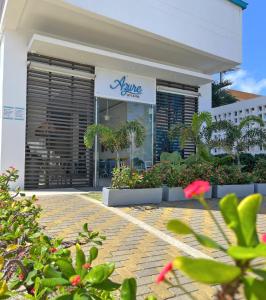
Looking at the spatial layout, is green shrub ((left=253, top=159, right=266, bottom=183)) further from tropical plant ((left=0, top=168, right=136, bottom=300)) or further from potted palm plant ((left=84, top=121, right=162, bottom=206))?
tropical plant ((left=0, top=168, right=136, bottom=300))

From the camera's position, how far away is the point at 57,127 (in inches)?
410

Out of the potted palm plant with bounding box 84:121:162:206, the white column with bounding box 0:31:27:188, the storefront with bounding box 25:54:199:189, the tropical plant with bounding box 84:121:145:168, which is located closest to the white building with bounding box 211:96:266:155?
the storefront with bounding box 25:54:199:189

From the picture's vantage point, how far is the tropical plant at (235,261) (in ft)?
2.29

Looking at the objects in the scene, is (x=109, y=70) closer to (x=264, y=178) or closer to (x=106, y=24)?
(x=106, y=24)

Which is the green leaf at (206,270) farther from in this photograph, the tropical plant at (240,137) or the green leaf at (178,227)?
the tropical plant at (240,137)

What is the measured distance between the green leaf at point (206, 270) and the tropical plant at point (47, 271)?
473 millimetres

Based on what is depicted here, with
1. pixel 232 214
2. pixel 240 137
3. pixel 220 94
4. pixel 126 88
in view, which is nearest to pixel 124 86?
pixel 126 88

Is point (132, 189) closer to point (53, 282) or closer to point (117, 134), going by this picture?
point (117, 134)

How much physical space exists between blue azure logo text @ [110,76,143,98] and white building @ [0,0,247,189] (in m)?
0.04

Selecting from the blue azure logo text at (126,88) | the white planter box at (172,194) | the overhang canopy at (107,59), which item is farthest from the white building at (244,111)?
the white planter box at (172,194)

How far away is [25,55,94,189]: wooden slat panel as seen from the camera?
10.0 m

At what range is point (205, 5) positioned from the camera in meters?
12.1

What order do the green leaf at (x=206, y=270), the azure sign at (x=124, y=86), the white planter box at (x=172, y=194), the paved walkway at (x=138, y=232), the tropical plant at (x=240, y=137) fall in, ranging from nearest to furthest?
the green leaf at (x=206, y=270) → the paved walkway at (x=138, y=232) → the white planter box at (x=172, y=194) → the tropical plant at (x=240, y=137) → the azure sign at (x=124, y=86)

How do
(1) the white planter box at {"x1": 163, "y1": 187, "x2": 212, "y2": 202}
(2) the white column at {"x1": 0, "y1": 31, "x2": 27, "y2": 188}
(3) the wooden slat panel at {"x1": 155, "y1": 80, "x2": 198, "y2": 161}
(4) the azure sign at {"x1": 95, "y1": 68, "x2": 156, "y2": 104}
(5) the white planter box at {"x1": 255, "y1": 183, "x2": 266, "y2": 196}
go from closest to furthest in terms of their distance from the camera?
1. (1) the white planter box at {"x1": 163, "y1": 187, "x2": 212, "y2": 202}
2. (5) the white planter box at {"x1": 255, "y1": 183, "x2": 266, "y2": 196}
3. (2) the white column at {"x1": 0, "y1": 31, "x2": 27, "y2": 188}
4. (4) the azure sign at {"x1": 95, "y1": 68, "x2": 156, "y2": 104}
5. (3) the wooden slat panel at {"x1": 155, "y1": 80, "x2": 198, "y2": 161}
